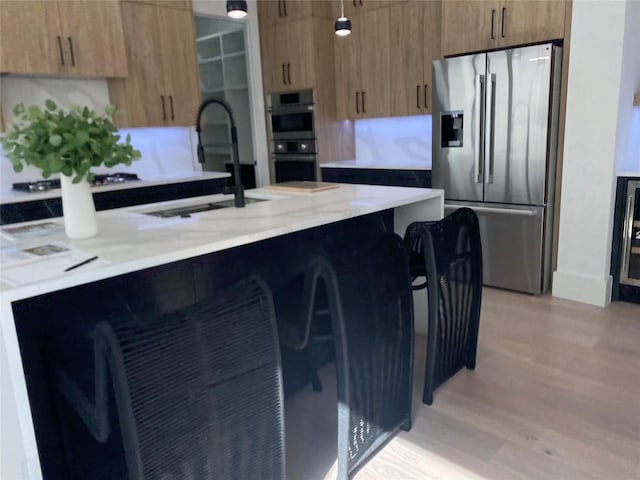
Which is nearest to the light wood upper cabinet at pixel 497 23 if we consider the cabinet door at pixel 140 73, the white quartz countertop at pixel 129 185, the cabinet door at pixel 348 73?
the cabinet door at pixel 348 73

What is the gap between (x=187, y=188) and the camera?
4430mm

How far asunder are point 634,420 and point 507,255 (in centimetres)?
178

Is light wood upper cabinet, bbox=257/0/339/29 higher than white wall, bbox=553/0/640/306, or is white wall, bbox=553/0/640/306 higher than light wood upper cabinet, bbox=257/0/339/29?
light wood upper cabinet, bbox=257/0/339/29

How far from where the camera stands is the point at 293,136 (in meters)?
5.24

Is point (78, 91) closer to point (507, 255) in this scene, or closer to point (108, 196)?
point (108, 196)

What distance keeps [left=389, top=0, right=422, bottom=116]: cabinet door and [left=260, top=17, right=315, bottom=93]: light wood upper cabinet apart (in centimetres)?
83

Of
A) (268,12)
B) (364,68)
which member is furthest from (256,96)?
(364,68)

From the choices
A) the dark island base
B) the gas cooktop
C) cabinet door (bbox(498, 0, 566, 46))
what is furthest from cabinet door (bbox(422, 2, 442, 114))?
the dark island base

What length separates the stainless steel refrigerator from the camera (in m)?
3.46

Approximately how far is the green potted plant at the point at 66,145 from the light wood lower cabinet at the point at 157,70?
2.58m

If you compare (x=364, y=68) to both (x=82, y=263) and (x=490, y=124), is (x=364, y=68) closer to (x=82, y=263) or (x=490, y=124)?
(x=490, y=124)

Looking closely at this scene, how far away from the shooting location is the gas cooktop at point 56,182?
3.66m

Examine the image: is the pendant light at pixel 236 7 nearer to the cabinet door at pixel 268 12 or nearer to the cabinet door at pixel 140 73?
the cabinet door at pixel 140 73

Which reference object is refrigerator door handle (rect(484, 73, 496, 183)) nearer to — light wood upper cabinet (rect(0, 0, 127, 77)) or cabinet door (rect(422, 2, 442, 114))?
cabinet door (rect(422, 2, 442, 114))
